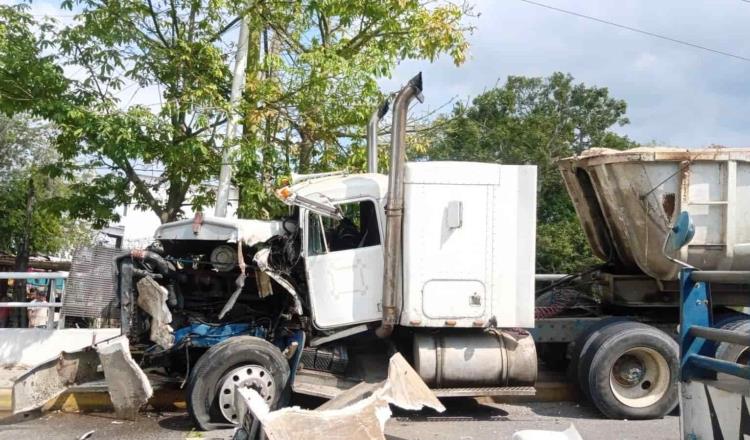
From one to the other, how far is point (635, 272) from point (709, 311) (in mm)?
4500

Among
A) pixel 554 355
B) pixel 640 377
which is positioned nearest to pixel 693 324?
pixel 640 377

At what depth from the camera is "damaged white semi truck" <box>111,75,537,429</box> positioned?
7.17m

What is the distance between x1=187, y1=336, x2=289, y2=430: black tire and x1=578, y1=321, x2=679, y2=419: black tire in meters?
3.27

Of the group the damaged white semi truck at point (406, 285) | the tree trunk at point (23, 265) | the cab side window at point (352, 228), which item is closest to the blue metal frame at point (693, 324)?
the damaged white semi truck at point (406, 285)

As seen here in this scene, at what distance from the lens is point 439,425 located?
729 cm

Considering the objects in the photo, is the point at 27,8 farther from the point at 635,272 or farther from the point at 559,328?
the point at 635,272

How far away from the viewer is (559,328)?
26.9 feet

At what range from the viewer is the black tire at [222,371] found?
685cm

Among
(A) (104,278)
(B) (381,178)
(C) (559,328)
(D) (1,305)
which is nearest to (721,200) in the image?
(C) (559,328)

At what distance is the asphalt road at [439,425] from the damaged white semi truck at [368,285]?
15.1 inches

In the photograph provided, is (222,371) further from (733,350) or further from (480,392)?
(733,350)

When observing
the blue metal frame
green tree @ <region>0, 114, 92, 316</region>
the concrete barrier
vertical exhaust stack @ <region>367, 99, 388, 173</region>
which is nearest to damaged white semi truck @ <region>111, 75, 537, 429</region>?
vertical exhaust stack @ <region>367, 99, 388, 173</region>

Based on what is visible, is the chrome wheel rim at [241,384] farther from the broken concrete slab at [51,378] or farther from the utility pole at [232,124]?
the utility pole at [232,124]

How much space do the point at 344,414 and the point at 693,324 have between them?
8.89 ft
